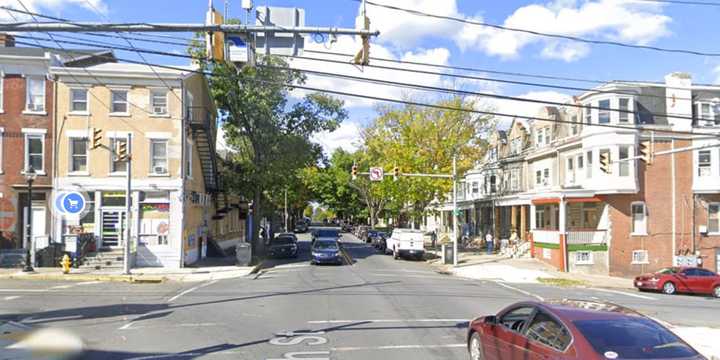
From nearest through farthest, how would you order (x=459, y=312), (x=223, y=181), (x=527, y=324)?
(x=527, y=324), (x=459, y=312), (x=223, y=181)

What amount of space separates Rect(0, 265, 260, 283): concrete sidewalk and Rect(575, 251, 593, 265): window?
1889cm

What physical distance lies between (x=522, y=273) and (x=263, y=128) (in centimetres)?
1802

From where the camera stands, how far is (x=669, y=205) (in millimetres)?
35219

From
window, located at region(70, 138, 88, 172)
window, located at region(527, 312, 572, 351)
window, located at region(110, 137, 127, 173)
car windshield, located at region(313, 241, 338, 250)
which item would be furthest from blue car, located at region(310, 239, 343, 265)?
window, located at region(527, 312, 572, 351)

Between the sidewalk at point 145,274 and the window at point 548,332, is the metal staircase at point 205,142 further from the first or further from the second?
the window at point 548,332

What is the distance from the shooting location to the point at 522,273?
3097cm

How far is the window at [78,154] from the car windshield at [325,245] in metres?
12.4

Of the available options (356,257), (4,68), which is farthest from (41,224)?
(356,257)

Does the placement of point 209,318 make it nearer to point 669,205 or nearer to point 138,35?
point 138,35

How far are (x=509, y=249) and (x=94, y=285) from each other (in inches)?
1121

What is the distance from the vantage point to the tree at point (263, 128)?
36219mm

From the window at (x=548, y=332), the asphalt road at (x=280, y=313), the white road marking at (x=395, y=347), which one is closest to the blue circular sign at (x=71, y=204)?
the asphalt road at (x=280, y=313)

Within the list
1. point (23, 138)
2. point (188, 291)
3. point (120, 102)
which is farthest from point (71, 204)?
point (23, 138)

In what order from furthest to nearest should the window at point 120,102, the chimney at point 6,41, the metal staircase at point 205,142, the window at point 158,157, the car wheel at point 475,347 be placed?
the metal staircase at point 205,142 → the chimney at point 6,41 → the window at point 158,157 → the window at point 120,102 → the car wheel at point 475,347
